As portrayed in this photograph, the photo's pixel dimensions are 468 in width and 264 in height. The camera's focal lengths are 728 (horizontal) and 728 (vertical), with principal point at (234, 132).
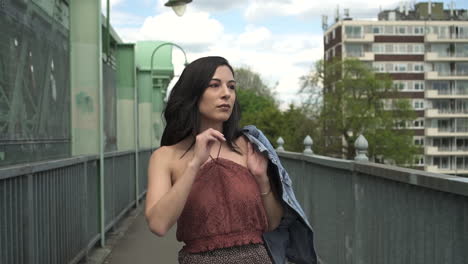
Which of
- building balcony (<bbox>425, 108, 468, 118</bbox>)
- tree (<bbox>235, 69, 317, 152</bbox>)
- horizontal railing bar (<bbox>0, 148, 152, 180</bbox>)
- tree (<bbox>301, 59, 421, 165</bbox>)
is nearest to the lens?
horizontal railing bar (<bbox>0, 148, 152, 180</bbox>)

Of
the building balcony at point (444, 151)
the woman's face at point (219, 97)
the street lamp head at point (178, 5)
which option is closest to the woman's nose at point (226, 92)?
the woman's face at point (219, 97)

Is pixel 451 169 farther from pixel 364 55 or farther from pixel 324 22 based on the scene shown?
pixel 324 22

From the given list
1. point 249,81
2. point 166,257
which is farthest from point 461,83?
point 166,257

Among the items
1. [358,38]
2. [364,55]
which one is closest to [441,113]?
[364,55]

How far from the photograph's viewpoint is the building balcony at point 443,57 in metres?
125

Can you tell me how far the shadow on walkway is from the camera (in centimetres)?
901

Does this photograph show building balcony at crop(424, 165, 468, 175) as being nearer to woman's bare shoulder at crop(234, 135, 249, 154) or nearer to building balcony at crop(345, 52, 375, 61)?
building balcony at crop(345, 52, 375, 61)

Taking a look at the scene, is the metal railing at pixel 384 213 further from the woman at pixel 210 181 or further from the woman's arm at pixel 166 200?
the woman's arm at pixel 166 200

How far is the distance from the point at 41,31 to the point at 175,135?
6.10m

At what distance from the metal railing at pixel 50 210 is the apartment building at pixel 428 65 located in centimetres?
11744

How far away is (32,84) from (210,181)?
227 inches

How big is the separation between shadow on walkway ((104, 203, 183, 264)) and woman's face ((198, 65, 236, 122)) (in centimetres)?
618

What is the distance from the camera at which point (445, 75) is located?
416ft

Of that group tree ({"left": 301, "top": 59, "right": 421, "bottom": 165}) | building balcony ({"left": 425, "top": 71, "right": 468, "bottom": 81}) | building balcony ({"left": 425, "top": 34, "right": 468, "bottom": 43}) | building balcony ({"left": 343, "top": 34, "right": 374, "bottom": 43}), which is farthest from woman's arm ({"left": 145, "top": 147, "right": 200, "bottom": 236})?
building balcony ({"left": 425, "top": 34, "right": 468, "bottom": 43})
